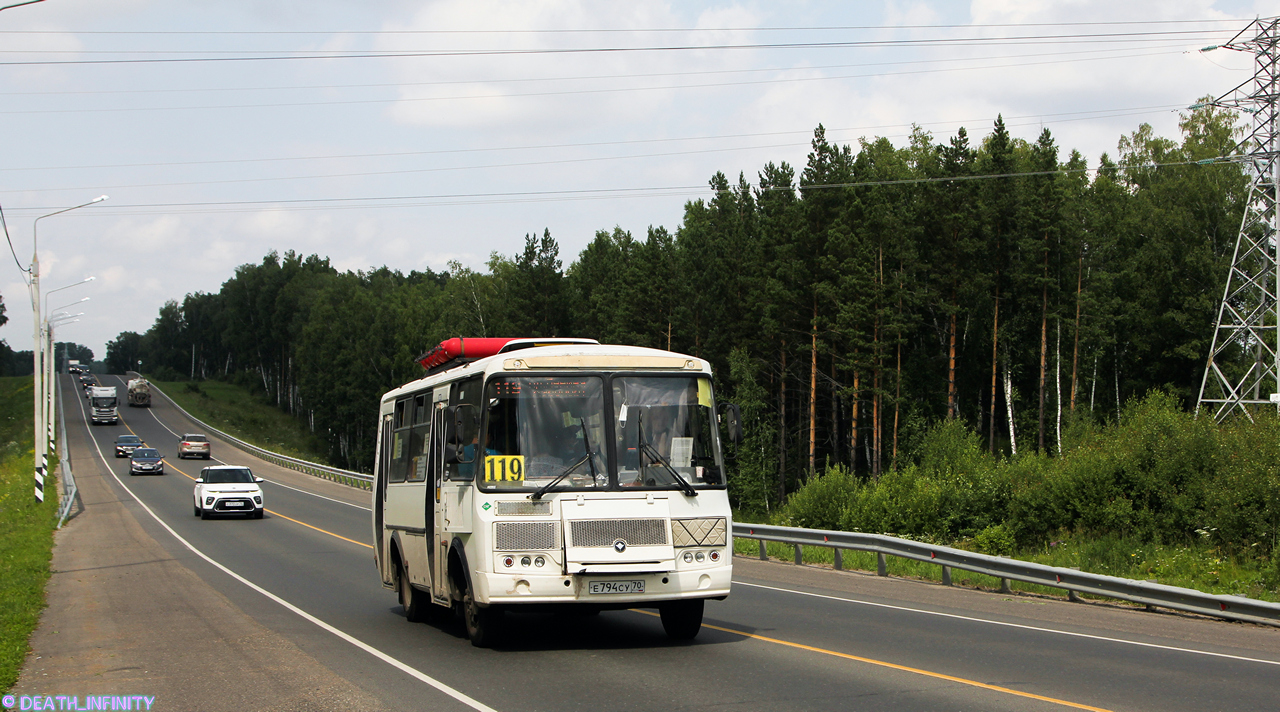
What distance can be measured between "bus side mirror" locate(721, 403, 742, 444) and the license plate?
1.63 m

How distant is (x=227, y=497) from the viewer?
3419 centimetres

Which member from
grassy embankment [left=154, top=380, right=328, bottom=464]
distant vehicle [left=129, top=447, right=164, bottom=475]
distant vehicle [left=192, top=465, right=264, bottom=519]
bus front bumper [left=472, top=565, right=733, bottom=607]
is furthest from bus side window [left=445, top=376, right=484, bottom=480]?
grassy embankment [left=154, top=380, right=328, bottom=464]

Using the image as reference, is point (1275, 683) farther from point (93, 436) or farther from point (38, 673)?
point (93, 436)

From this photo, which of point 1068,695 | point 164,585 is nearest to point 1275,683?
point 1068,695

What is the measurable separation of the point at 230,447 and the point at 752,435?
38563 millimetres

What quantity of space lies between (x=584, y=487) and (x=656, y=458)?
0.80 meters

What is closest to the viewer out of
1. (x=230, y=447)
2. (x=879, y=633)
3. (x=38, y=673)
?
(x=38, y=673)

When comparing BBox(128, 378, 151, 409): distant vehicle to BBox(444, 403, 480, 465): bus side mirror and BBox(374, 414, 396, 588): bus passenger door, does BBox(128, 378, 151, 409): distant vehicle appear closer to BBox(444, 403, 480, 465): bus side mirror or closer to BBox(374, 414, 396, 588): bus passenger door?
BBox(374, 414, 396, 588): bus passenger door

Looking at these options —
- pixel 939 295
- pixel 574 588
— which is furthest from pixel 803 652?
pixel 939 295

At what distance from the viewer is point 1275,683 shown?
8.76 meters

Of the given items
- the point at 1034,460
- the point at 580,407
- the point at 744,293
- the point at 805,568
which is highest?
the point at 744,293

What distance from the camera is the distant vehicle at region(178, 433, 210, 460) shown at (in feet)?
213

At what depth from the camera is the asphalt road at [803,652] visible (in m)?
8.29

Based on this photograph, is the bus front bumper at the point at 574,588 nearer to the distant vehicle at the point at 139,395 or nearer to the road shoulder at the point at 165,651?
the road shoulder at the point at 165,651
